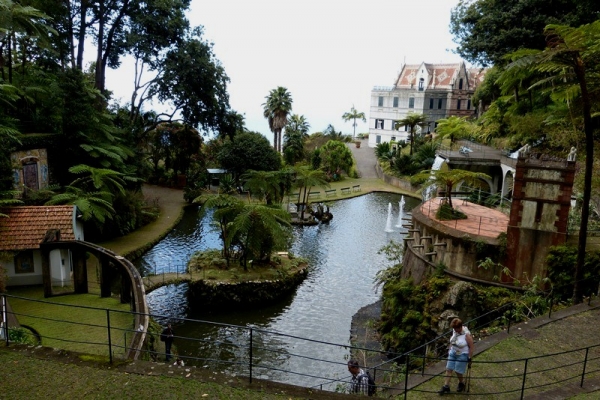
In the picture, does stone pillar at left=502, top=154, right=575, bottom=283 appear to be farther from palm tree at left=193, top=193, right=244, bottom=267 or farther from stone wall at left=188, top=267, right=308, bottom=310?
palm tree at left=193, top=193, right=244, bottom=267

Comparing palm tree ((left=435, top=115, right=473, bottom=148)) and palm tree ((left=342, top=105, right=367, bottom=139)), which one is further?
palm tree ((left=342, top=105, right=367, bottom=139))

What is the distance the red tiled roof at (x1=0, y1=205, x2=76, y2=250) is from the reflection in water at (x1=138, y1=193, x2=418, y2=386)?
4454 mm

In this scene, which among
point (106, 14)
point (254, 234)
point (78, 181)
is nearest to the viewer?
point (254, 234)

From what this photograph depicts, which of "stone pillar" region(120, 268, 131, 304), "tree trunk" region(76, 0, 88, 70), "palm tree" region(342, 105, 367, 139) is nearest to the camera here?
"stone pillar" region(120, 268, 131, 304)

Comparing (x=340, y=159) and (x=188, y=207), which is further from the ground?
(x=340, y=159)

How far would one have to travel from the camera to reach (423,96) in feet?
187

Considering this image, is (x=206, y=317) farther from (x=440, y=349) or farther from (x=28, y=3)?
(x=28, y=3)

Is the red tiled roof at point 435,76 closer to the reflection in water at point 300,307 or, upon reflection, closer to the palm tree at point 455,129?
the palm tree at point 455,129

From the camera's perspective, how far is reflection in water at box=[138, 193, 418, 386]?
14.3 metres

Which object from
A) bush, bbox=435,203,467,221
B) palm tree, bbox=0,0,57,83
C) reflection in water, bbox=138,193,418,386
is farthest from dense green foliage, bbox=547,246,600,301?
palm tree, bbox=0,0,57,83

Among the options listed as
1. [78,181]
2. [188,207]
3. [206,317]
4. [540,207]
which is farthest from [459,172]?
→ [188,207]

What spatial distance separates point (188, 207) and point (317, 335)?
2107 centimetres

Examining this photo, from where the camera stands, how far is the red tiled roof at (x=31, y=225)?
15.6 m

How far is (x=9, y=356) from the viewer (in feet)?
24.7
